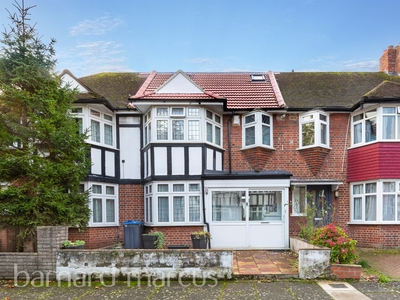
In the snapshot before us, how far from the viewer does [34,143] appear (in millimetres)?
8211

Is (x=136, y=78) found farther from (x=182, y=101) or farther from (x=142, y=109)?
(x=182, y=101)

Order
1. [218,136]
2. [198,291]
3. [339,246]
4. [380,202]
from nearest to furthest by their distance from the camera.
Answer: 1. [198,291]
2. [339,246]
3. [380,202]
4. [218,136]

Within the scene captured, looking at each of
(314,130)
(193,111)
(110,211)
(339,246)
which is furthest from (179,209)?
(314,130)

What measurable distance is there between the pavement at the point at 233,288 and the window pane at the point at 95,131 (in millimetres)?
5504

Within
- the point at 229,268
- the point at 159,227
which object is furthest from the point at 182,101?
the point at 229,268

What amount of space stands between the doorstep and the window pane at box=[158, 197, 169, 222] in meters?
2.87

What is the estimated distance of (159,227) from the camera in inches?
427

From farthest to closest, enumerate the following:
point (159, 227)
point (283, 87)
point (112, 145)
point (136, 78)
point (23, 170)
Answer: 1. point (136, 78)
2. point (283, 87)
3. point (112, 145)
4. point (159, 227)
5. point (23, 170)

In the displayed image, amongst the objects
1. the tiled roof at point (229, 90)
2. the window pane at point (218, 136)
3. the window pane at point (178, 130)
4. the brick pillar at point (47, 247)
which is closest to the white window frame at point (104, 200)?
the window pane at point (178, 130)

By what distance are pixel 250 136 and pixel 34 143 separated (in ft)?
25.6

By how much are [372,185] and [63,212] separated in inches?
428

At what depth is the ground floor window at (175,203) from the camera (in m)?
10.9

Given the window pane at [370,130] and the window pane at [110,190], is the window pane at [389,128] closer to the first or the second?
the window pane at [370,130]

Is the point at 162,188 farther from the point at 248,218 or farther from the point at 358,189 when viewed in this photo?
the point at 358,189
